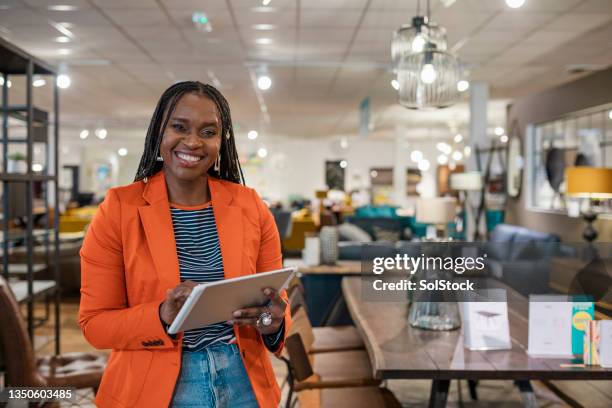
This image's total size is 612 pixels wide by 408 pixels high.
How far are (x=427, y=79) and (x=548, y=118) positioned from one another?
5.72 meters

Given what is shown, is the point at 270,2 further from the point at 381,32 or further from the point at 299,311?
the point at 381,32

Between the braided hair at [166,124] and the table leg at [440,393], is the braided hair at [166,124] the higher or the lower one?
the higher one

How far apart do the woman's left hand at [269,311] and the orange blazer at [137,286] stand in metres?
0.08

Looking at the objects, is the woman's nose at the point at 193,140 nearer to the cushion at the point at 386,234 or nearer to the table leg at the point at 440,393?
the table leg at the point at 440,393

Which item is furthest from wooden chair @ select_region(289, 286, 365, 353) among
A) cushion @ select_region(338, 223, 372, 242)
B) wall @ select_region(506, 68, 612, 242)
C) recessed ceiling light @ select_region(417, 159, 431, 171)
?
recessed ceiling light @ select_region(417, 159, 431, 171)

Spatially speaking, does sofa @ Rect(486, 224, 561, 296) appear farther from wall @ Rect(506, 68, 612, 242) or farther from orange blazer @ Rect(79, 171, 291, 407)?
wall @ Rect(506, 68, 612, 242)

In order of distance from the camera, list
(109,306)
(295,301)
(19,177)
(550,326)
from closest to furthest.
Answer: (109,306) → (550,326) → (295,301) → (19,177)

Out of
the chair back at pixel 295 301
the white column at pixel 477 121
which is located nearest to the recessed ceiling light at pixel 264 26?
the chair back at pixel 295 301

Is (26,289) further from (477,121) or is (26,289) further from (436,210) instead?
(477,121)

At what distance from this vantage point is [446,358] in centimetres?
256

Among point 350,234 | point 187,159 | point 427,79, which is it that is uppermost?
point 427,79

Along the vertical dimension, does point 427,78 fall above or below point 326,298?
above

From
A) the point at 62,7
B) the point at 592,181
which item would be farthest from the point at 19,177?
the point at 592,181

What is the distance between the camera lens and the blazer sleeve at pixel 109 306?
146cm
